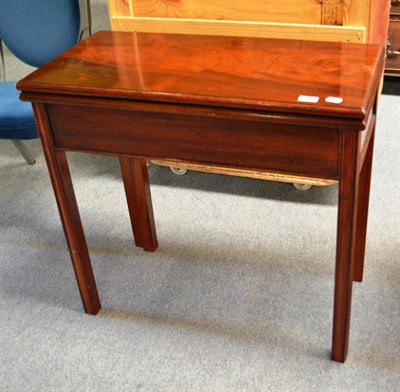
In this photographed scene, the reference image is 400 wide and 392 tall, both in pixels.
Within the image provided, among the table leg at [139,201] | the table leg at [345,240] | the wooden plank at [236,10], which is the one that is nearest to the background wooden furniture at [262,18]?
the wooden plank at [236,10]

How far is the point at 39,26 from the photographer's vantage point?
2.41m

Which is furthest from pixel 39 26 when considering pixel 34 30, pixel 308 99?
pixel 308 99

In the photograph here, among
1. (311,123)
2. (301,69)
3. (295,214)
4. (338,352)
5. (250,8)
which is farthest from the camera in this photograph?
(295,214)

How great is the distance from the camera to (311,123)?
128 cm

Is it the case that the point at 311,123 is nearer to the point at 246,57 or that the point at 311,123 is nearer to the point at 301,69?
the point at 301,69

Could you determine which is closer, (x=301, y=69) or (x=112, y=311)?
(x=301, y=69)

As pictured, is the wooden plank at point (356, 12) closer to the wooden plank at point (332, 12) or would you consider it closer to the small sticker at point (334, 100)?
the wooden plank at point (332, 12)

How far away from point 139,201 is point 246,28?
68 centimetres

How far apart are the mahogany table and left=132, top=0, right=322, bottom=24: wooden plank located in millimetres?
420

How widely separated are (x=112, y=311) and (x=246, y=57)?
86 centimetres

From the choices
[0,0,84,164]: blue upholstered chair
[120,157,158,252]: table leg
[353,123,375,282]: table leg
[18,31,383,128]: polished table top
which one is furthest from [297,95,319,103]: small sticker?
[0,0,84,164]: blue upholstered chair

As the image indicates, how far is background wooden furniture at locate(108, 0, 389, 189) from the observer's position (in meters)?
1.98

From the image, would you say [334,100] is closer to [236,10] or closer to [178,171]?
[236,10]

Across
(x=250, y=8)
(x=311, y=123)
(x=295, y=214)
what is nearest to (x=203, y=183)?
(x=295, y=214)
